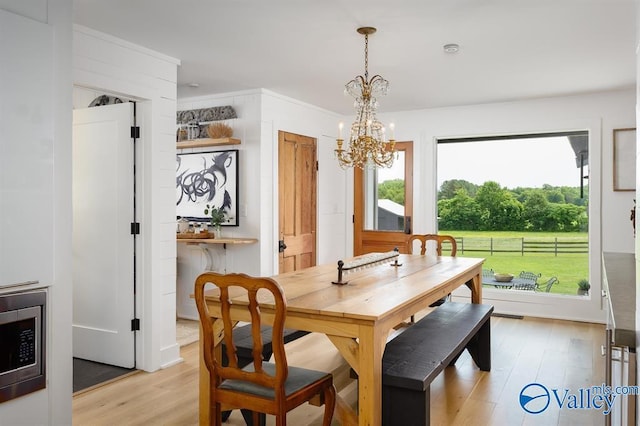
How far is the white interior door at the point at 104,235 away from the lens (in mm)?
3873

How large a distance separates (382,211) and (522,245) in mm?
1961

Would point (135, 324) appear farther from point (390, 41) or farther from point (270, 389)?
point (390, 41)

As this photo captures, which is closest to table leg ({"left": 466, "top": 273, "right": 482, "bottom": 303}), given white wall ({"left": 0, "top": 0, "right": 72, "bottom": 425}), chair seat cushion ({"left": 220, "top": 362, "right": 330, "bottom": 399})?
chair seat cushion ({"left": 220, "top": 362, "right": 330, "bottom": 399})

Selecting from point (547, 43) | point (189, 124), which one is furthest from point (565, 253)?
point (189, 124)

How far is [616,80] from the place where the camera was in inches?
186

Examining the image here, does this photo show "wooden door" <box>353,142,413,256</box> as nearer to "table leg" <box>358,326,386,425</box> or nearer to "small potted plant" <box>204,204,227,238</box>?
"small potted plant" <box>204,204,227,238</box>

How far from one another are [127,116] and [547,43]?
3.20m

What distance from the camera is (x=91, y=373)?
12.3 ft

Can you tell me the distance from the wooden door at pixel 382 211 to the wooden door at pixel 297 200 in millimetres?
838

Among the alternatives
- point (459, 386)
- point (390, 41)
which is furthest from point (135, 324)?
point (390, 41)

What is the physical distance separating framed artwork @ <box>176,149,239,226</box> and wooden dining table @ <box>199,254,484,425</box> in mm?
2118

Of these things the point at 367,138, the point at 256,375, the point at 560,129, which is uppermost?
the point at 560,129

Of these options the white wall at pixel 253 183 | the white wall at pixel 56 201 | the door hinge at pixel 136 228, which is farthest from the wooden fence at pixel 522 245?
the white wall at pixel 56 201

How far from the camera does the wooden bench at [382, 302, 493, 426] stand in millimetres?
2344
